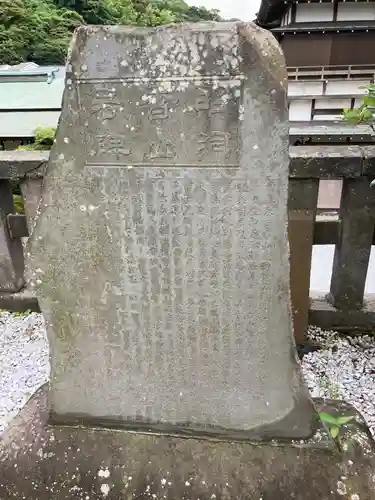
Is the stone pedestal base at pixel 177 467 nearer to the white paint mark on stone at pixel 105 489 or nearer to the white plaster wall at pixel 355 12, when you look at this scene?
the white paint mark on stone at pixel 105 489

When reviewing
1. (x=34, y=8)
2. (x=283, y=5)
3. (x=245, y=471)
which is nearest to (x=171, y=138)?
(x=245, y=471)

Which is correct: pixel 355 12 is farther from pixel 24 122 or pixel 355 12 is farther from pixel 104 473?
pixel 104 473

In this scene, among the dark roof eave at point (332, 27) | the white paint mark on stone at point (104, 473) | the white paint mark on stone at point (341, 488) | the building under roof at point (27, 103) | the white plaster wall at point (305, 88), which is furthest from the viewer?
the building under roof at point (27, 103)

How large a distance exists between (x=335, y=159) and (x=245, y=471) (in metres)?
1.48

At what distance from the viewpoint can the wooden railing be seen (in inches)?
93.7

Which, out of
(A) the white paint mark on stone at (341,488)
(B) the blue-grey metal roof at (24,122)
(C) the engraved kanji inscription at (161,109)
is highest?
(C) the engraved kanji inscription at (161,109)

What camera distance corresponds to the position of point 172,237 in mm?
1566

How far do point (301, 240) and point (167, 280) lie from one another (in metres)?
1.17

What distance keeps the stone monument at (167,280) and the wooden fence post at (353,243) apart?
1.15 m

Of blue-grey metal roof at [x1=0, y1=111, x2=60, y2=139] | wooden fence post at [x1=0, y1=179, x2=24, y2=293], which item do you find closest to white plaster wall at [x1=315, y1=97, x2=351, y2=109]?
blue-grey metal roof at [x1=0, y1=111, x2=60, y2=139]

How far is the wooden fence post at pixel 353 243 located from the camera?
2508 mm

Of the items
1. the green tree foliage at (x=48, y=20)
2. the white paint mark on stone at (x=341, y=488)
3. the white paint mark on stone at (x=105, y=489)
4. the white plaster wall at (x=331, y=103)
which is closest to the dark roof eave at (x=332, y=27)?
the white plaster wall at (x=331, y=103)

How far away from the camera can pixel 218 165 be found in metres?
1.44

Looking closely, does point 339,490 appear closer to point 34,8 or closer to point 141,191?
point 141,191
